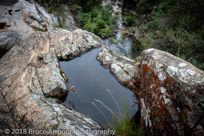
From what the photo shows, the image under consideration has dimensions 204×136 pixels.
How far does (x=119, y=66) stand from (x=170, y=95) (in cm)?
205

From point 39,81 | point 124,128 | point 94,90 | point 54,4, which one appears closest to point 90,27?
point 54,4

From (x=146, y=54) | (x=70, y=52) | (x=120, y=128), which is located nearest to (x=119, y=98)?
(x=120, y=128)

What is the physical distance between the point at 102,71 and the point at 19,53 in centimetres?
262

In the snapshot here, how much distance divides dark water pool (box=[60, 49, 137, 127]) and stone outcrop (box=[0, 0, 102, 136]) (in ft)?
0.91

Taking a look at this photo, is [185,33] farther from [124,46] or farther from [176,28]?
[124,46]

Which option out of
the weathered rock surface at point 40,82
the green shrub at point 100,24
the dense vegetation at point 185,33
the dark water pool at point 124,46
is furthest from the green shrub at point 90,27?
the weathered rock surface at point 40,82

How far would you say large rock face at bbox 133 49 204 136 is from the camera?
1.52 m

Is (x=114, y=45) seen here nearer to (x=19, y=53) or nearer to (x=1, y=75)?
(x=19, y=53)

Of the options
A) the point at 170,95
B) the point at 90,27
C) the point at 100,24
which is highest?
the point at 100,24

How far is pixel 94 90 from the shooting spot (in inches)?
131

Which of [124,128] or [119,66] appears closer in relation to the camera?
[124,128]

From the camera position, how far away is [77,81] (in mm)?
3518

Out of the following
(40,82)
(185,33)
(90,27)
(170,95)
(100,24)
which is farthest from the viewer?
(100,24)

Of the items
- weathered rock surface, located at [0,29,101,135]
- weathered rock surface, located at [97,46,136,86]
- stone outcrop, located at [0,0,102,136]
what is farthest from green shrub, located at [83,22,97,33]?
weathered rock surface, located at [97,46,136,86]
